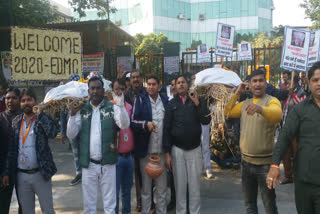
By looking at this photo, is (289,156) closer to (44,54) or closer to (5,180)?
(5,180)

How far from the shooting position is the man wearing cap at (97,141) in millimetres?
3352

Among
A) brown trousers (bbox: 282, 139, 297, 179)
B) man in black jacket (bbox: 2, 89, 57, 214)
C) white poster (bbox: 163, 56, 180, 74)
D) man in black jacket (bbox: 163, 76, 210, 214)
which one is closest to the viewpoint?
brown trousers (bbox: 282, 139, 297, 179)

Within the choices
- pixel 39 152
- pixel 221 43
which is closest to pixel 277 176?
pixel 39 152

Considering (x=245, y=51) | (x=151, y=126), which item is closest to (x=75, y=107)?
(x=151, y=126)

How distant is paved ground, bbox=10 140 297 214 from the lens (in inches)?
169

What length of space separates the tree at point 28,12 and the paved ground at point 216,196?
21.8 ft

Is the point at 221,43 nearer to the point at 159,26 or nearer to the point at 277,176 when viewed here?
the point at 277,176

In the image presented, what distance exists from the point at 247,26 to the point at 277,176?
1722 inches

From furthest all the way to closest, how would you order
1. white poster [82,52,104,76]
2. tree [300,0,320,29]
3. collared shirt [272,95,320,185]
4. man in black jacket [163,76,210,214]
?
tree [300,0,320,29]
white poster [82,52,104,76]
man in black jacket [163,76,210,214]
collared shirt [272,95,320,185]

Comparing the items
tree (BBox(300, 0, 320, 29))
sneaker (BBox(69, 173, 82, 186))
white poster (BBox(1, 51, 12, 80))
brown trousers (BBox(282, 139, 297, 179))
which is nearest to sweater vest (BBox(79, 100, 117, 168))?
brown trousers (BBox(282, 139, 297, 179))

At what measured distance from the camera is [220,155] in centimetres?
612

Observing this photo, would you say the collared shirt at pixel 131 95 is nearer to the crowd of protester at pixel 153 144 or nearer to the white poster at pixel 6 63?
the crowd of protester at pixel 153 144

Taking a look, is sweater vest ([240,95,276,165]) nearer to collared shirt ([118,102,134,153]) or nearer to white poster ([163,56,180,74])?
collared shirt ([118,102,134,153])

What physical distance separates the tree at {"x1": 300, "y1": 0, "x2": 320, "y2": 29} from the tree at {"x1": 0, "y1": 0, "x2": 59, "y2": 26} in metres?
14.4
